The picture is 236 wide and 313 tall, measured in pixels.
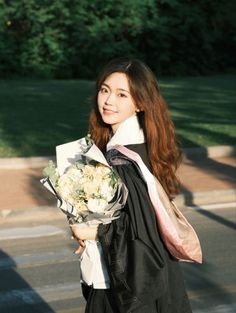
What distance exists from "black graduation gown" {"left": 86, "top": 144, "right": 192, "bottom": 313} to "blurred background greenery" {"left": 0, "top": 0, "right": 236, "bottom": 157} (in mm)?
20969

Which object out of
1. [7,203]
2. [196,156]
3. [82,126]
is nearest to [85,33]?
[82,126]

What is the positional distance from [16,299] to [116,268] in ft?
10.8

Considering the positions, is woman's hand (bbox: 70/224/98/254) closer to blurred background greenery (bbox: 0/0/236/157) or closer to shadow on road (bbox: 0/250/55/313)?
shadow on road (bbox: 0/250/55/313)

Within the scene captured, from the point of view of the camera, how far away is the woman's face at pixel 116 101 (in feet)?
12.9

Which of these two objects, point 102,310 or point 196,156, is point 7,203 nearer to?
point 196,156

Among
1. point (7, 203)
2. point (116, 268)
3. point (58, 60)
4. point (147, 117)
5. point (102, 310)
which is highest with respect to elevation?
point (147, 117)

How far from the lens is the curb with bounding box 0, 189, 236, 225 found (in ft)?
34.1

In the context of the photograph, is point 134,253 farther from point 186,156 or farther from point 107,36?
point 107,36

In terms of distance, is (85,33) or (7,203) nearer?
(7,203)

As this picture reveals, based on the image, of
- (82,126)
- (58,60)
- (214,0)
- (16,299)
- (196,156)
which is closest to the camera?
(16,299)

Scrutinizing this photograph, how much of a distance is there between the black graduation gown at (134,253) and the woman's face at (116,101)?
18cm

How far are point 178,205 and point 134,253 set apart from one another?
762 centimetres

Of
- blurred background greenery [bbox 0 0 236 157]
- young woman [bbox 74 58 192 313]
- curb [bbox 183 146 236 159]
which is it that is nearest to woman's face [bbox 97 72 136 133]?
young woman [bbox 74 58 192 313]

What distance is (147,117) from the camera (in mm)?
3934
